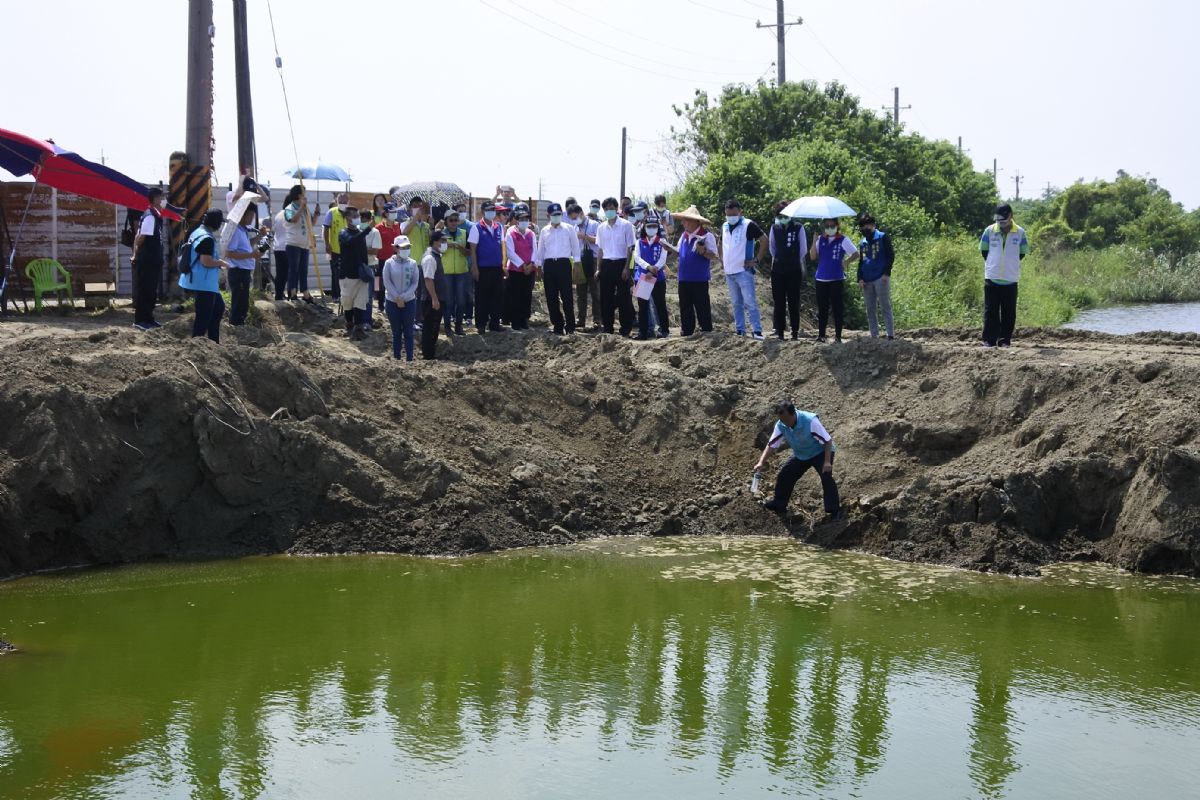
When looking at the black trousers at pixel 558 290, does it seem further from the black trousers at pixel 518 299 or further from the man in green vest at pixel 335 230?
the man in green vest at pixel 335 230

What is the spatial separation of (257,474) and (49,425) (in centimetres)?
196

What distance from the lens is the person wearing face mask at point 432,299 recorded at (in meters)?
16.1

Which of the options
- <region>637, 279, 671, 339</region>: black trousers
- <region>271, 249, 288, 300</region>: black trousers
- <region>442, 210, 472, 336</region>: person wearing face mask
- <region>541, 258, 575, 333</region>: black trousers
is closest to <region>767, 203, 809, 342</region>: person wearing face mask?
<region>637, 279, 671, 339</region>: black trousers

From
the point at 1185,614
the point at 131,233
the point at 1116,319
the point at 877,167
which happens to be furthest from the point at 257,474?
the point at 1116,319

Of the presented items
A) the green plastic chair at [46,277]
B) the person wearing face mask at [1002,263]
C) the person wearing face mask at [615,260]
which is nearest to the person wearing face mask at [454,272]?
the person wearing face mask at [615,260]

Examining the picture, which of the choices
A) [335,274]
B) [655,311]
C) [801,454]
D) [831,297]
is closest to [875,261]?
[831,297]

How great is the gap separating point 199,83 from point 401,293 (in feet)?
14.9

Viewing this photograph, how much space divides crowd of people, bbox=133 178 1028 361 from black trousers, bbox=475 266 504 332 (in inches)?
0.7

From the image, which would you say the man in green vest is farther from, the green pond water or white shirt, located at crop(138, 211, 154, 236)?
the green pond water

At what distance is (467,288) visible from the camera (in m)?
17.9

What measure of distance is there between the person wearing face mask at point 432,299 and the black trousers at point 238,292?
2134mm

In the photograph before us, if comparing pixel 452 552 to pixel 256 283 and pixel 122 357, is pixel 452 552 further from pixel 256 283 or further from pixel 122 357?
pixel 256 283

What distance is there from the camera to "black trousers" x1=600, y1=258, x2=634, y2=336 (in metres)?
Result: 17.8

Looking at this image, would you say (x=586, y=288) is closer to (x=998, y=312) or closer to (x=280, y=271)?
(x=280, y=271)
